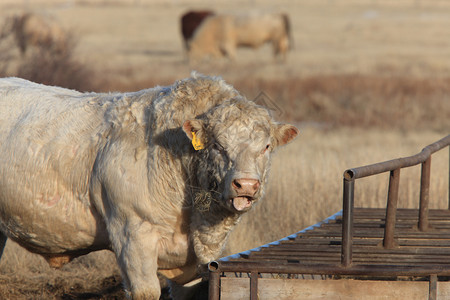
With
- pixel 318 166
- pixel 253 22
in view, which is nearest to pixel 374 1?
pixel 253 22

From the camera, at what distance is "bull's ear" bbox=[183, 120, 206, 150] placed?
454 cm

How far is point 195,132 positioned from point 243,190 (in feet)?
1.65

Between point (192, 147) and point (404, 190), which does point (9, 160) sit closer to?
point (192, 147)

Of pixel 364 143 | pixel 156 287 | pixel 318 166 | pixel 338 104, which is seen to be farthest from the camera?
pixel 338 104

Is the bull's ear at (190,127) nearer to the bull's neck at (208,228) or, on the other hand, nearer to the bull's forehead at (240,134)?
the bull's forehead at (240,134)

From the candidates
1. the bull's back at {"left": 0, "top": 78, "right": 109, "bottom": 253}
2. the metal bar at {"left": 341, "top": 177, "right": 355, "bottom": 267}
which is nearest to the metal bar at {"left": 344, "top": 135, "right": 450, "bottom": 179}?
the metal bar at {"left": 341, "top": 177, "right": 355, "bottom": 267}

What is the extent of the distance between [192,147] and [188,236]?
0.58 m

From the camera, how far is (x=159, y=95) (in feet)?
16.4

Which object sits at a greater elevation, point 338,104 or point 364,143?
point 338,104

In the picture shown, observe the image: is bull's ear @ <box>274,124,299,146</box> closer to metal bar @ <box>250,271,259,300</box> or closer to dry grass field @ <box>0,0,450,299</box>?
dry grass field @ <box>0,0,450,299</box>

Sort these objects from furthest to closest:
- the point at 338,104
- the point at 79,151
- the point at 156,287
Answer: the point at 338,104 → the point at 79,151 → the point at 156,287

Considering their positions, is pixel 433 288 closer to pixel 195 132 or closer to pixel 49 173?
pixel 195 132

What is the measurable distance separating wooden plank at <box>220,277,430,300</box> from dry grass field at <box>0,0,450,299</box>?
1.49 m

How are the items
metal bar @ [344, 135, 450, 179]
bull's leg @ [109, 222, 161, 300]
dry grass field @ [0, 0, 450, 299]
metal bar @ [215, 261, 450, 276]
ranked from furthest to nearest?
dry grass field @ [0, 0, 450, 299], bull's leg @ [109, 222, 161, 300], metal bar @ [344, 135, 450, 179], metal bar @ [215, 261, 450, 276]
